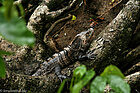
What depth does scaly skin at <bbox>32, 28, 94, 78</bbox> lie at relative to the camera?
4.16 metres

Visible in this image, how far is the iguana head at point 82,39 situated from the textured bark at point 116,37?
0.63m

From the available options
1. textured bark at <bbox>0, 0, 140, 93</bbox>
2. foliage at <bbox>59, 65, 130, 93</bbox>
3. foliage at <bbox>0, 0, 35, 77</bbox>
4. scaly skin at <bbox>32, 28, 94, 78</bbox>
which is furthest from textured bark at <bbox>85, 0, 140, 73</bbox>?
foliage at <bbox>0, 0, 35, 77</bbox>

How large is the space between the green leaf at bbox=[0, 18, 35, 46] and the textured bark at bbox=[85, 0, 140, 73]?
9.70ft

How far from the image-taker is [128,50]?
396 centimetres

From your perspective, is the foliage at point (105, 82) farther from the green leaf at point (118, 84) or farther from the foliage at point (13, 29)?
the foliage at point (13, 29)

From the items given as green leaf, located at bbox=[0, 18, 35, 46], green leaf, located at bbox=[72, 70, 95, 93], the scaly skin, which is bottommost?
green leaf, located at bbox=[72, 70, 95, 93]

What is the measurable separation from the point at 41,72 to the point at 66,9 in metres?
2.52

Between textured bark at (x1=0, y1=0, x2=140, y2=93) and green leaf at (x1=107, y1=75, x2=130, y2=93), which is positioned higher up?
textured bark at (x1=0, y1=0, x2=140, y2=93)

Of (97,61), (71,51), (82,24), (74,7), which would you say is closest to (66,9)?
(74,7)

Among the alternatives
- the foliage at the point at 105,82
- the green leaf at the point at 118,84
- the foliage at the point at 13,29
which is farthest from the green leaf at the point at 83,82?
the foliage at the point at 13,29

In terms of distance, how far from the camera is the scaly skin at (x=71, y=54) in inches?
164

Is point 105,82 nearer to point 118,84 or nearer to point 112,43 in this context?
point 118,84

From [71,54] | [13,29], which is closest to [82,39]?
[71,54]

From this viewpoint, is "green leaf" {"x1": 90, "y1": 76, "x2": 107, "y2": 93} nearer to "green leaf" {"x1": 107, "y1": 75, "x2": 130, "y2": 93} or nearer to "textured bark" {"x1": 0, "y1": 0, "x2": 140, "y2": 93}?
"green leaf" {"x1": 107, "y1": 75, "x2": 130, "y2": 93}
